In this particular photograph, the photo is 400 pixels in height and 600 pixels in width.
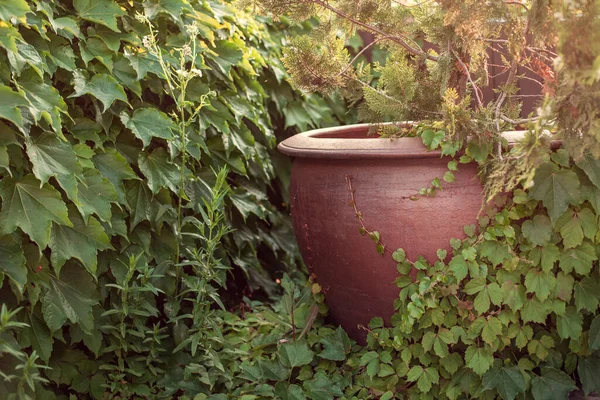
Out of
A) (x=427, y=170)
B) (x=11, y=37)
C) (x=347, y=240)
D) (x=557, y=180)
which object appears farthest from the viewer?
(x=347, y=240)

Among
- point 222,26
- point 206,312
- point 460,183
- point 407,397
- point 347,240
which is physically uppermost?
point 222,26

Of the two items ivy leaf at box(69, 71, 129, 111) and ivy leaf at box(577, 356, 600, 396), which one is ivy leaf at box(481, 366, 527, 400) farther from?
ivy leaf at box(69, 71, 129, 111)

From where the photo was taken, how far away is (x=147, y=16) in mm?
2270

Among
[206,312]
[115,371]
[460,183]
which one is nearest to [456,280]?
[460,183]

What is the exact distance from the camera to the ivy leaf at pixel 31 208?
185 cm

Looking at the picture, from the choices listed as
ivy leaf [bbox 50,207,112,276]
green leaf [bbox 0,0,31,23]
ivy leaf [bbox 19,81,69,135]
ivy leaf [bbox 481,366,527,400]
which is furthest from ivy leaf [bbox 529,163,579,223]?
green leaf [bbox 0,0,31,23]

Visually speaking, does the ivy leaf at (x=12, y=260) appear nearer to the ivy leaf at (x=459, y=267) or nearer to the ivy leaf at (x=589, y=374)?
the ivy leaf at (x=459, y=267)

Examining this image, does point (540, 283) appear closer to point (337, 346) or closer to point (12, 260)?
point (337, 346)

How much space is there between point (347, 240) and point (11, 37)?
1.13 m

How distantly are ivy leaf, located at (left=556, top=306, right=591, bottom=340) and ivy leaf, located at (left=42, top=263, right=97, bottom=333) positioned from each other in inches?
54.3

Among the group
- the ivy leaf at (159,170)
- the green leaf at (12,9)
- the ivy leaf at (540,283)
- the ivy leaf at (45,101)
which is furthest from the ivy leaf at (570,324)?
the green leaf at (12,9)

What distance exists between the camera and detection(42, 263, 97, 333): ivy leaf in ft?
6.52

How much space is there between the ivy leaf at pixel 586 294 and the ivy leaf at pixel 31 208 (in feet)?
4.81

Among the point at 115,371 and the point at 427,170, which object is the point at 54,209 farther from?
the point at 427,170
